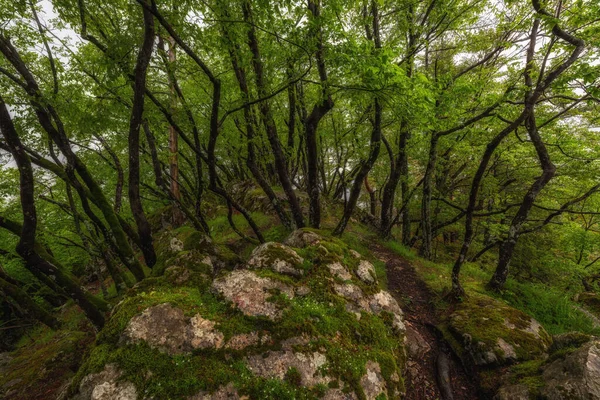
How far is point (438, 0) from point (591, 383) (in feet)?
35.5

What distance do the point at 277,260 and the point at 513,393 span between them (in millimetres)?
4692

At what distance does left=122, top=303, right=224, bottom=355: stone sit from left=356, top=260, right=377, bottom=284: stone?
383cm

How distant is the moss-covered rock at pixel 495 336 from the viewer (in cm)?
500

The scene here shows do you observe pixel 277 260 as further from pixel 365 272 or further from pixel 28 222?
pixel 28 222

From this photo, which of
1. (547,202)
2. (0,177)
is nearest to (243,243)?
(0,177)

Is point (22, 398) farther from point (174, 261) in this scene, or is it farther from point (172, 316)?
point (172, 316)

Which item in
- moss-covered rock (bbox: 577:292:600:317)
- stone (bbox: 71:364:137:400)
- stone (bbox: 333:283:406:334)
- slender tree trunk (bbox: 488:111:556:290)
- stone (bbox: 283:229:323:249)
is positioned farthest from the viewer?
moss-covered rock (bbox: 577:292:600:317)

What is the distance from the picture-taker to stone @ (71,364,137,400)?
295 cm

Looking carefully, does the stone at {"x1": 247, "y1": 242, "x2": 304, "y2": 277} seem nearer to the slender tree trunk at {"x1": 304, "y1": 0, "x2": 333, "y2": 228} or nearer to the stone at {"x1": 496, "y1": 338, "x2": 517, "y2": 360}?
the slender tree trunk at {"x1": 304, "y1": 0, "x2": 333, "y2": 228}

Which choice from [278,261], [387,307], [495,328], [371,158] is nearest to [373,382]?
[387,307]

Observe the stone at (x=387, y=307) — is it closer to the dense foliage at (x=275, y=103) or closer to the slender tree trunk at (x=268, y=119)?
the dense foliage at (x=275, y=103)

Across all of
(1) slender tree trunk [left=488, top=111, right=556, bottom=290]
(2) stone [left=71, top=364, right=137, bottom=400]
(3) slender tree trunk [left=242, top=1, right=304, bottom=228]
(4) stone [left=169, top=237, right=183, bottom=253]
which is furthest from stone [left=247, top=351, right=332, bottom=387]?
(1) slender tree trunk [left=488, top=111, right=556, bottom=290]

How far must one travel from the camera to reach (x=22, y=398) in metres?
5.09

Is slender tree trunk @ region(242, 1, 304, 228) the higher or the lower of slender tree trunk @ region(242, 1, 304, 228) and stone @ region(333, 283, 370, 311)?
the higher
